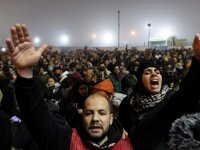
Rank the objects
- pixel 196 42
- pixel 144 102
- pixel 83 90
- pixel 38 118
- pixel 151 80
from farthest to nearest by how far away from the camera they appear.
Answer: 1. pixel 83 90
2. pixel 151 80
3. pixel 144 102
4. pixel 38 118
5. pixel 196 42

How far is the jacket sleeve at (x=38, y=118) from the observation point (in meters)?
2.09

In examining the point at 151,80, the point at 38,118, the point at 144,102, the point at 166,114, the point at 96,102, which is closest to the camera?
the point at 38,118

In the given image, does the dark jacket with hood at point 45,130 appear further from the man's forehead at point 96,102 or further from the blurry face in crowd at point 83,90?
the blurry face in crowd at point 83,90

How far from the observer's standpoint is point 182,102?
2275 millimetres

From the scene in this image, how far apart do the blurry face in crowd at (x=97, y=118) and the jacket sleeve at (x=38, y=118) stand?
0.54 ft

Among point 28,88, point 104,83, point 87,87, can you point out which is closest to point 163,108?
point 28,88

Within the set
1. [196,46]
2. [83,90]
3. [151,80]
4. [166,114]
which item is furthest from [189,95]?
[83,90]

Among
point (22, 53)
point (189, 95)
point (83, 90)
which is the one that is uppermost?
point (22, 53)

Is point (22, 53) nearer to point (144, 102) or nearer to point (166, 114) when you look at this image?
point (166, 114)

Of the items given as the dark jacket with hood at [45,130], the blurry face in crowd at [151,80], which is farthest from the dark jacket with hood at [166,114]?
the blurry face in crowd at [151,80]

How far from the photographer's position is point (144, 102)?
11.3 feet

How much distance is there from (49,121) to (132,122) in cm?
142

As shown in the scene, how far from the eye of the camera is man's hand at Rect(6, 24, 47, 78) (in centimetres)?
207

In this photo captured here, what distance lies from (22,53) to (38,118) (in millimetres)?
435
